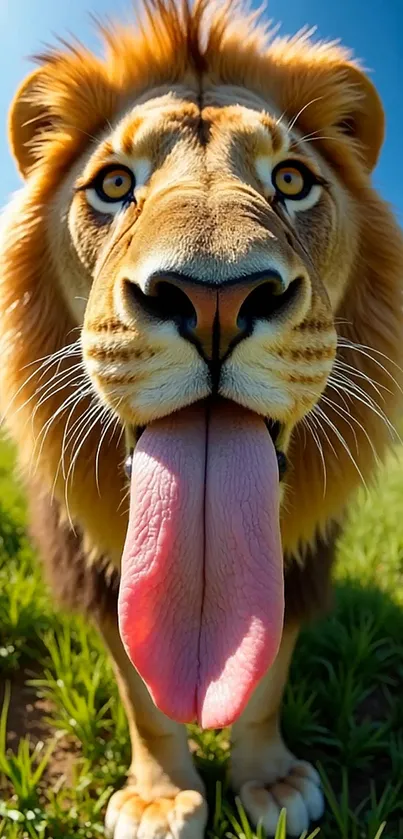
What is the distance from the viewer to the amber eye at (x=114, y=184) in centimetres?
188

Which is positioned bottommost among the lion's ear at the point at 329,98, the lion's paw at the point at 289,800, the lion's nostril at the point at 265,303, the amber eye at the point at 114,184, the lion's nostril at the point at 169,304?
the lion's paw at the point at 289,800

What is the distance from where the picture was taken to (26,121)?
2.26m

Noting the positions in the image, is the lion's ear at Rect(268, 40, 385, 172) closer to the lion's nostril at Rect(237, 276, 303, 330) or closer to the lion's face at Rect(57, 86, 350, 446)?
the lion's face at Rect(57, 86, 350, 446)

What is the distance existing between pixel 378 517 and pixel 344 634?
7.76 feet

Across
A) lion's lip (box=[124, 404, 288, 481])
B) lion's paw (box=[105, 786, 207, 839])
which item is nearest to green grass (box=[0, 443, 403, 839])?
lion's paw (box=[105, 786, 207, 839])

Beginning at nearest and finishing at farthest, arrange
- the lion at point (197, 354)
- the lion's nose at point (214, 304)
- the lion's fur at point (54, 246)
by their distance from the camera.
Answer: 1. the lion's nose at point (214, 304)
2. the lion at point (197, 354)
3. the lion's fur at point (54, 246)

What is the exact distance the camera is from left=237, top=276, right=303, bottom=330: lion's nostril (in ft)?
4.46

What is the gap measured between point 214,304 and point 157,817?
5.41 ft

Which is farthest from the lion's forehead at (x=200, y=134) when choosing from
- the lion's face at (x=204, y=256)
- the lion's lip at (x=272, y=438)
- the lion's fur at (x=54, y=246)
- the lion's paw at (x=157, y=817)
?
the lion's paw at (x=157, y=817)

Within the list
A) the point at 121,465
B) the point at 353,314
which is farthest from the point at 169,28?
the point at 121,465

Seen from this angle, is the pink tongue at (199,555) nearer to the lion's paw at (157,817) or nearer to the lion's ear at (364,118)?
the lion's paw at (157,817)

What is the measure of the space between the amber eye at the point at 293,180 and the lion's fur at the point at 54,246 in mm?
205

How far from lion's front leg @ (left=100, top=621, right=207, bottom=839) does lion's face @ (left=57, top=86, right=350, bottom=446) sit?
107 cm

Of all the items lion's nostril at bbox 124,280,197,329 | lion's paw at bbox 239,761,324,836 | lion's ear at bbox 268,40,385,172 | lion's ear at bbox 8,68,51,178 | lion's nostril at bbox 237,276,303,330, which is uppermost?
lion's ear at bbox 268,40,385,172
